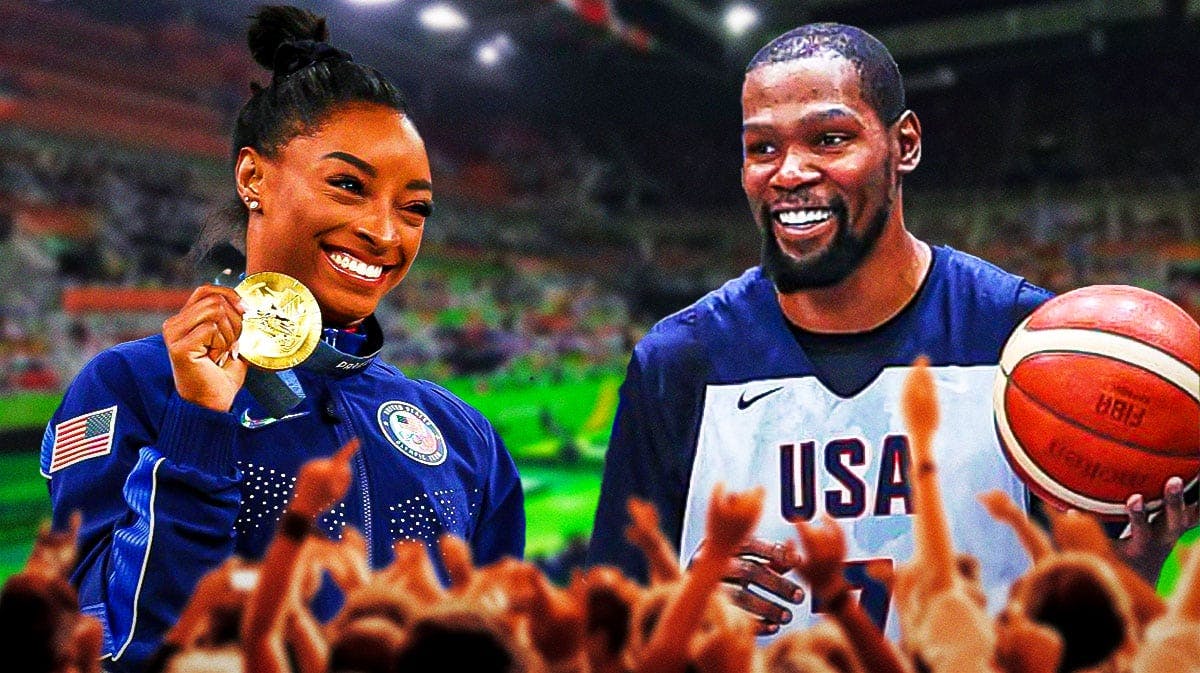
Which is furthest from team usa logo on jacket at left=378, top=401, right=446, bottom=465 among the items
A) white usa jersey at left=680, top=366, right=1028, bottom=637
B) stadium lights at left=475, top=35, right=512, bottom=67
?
stadium lights at left=475, top=35, right=512, bottom=67

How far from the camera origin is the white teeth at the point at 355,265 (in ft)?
5.24

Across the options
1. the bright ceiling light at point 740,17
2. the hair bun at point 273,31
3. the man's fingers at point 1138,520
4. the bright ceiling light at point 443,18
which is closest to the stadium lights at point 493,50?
the bright ceiling light at point 443,18

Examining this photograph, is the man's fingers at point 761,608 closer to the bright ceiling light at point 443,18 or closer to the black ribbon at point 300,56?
the black ribbon at point 300,56

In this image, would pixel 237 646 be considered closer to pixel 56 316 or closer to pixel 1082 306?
pixel 1082 306

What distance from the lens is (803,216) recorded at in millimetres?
1650

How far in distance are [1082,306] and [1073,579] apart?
0.76 metres

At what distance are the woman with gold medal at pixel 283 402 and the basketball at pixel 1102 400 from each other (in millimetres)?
890

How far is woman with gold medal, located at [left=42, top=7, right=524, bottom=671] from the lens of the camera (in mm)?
1219

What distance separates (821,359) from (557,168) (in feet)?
59.6

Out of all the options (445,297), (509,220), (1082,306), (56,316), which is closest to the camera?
(1082,306)

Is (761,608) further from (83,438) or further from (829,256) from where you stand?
(83,438)

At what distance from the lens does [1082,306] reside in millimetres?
1298

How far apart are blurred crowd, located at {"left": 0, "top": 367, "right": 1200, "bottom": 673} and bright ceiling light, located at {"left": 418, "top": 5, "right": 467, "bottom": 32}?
14394 mm

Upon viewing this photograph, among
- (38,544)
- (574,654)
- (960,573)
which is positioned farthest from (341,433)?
(960,573)
